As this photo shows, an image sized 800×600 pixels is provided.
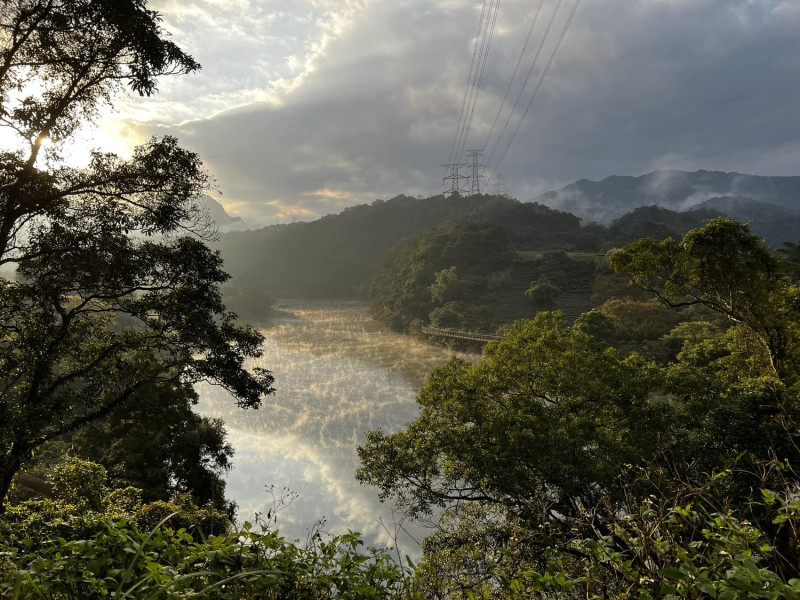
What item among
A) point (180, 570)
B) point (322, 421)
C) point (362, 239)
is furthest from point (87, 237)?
point (362, 239)

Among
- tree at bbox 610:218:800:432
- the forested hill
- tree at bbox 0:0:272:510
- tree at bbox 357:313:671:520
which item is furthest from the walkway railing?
the forested hill

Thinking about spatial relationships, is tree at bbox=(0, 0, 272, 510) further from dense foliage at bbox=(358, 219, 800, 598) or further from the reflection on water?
the reflection on water

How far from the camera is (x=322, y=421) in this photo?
2597 centimetres

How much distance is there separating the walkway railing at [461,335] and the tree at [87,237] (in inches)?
1481

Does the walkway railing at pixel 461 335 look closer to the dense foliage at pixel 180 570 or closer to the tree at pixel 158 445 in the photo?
the tree at pixel 158 445

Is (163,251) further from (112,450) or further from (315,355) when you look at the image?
(315,355)

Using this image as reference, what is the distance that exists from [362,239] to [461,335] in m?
109

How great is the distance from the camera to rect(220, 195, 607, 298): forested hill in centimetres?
9988

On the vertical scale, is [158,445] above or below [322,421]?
above

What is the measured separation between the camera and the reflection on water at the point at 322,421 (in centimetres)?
1656

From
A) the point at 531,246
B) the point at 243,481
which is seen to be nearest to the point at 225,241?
the point at 531,246

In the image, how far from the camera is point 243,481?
18547mm

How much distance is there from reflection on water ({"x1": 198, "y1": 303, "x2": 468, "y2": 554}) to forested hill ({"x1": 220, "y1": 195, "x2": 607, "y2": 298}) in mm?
56632

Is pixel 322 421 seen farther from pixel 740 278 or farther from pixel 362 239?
pixel 362 239
